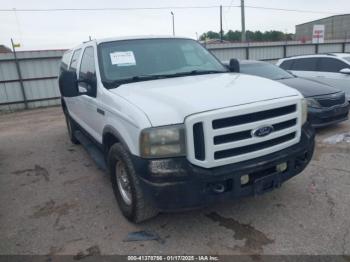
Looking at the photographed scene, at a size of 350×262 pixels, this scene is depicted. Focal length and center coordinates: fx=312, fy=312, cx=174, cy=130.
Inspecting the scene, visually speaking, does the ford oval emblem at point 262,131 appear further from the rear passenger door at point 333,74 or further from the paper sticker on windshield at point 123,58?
the rear passenger door at point 333,74

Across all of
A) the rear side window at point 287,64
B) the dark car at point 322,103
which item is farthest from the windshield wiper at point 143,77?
the rear side window at point 287,64

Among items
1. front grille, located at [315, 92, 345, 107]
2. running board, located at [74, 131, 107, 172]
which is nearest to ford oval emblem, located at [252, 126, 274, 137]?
running board, located at [74, 131, 107, 172]

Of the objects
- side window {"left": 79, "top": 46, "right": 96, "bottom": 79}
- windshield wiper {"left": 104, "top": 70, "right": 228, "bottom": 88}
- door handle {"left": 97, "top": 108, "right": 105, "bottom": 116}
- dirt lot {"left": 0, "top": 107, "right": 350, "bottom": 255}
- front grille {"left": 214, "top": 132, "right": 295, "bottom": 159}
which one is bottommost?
dirt lot {"left": 0, "top": 107, "right": 350, "bottom": 255}

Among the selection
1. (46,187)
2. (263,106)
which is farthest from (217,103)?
(46,187)

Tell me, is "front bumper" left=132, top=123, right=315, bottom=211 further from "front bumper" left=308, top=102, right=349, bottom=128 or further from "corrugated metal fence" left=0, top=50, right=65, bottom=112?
"corrugated metal fence" left=0, top=50, right=65, bottom=112

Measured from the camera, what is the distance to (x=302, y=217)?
331 cm

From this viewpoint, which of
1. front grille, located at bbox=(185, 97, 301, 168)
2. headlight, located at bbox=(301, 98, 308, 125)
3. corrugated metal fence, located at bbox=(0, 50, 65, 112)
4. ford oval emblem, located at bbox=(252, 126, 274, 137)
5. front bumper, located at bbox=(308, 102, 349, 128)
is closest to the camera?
front grille, located at bbox=(185, 97, 301, 168)

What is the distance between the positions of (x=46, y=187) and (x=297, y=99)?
3.65 metres

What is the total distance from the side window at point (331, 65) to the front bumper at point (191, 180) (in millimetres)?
6765

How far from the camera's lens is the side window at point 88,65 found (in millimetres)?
4009

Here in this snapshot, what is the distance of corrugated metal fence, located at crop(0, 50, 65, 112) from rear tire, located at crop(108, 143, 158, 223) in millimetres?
11426

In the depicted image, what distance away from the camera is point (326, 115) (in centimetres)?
618

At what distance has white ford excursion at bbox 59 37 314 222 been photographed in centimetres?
264

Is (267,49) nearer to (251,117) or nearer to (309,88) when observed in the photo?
(309,88)
